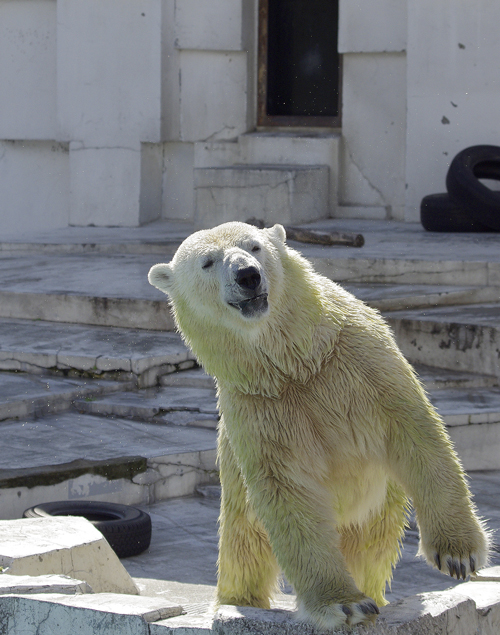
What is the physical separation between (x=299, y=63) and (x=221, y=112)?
804mm

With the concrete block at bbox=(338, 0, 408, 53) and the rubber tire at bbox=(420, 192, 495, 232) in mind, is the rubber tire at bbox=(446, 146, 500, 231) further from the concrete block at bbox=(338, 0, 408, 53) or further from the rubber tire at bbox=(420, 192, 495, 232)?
the concrete block at bbox=(338, 0, 408, 53)

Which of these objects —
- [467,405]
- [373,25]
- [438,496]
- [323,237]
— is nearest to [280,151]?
[373,25]

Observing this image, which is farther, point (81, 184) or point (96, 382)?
→ point (81, 184)

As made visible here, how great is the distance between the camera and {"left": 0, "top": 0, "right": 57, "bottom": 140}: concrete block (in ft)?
30.6

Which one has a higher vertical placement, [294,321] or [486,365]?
[294,321]

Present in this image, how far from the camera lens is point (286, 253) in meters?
2.29

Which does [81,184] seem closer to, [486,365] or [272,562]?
[486,365]

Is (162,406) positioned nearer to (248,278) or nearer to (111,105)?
(248,278)

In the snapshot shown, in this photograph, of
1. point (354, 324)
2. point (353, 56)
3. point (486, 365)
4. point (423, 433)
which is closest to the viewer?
point (423, 433)

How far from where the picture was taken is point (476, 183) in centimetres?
691

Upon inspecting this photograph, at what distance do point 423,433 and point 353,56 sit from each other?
6.56m

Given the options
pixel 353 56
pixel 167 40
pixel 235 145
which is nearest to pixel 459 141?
pixel 353 56

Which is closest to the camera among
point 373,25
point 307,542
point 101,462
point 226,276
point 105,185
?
point 307,542

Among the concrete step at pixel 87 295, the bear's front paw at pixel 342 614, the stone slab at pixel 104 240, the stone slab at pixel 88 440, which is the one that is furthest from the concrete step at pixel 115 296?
the bear's front paw at pixel 342 614
